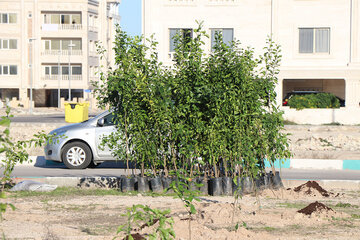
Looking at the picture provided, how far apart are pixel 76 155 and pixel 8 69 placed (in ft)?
235

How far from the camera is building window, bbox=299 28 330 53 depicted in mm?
38000

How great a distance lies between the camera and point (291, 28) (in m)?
38.0

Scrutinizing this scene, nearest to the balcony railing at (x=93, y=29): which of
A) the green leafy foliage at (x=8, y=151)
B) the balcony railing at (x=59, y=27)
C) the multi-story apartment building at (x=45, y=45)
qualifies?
the multi-story apartment building at (x=45, y=45)

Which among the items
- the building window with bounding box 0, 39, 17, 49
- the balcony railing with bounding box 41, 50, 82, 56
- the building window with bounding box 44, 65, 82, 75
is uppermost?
the building window with bounding box 0, 39, 17, 49

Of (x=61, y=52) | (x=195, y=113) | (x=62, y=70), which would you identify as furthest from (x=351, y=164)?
(x=62, y=70)

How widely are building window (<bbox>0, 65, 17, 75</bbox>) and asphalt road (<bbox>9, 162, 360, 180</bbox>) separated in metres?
69.8

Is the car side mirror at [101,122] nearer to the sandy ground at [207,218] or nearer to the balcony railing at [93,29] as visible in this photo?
the sandy ground at [207,218]

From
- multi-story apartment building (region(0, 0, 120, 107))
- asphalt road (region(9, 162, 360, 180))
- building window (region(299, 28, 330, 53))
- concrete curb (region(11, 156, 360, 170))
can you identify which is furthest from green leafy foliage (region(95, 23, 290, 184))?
multi-story apartment building (region(0, 0, 120, 107))

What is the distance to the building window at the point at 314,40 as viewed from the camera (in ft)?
125

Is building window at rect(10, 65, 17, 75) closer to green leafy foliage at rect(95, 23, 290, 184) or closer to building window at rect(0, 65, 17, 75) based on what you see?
building window at rect(0, 65, 17, 75)

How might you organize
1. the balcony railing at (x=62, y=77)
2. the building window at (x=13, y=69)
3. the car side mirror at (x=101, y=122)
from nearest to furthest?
1. the car side mirror at (x=101, y=122)
2. the building window at (x=13, y=69)
3. the balcony railing at (x=62, y=77)

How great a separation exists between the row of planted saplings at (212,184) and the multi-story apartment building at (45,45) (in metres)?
74.4

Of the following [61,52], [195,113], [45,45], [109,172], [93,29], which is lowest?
[109,172]

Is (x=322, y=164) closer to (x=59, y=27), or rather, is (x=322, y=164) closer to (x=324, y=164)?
(x=324, y=164)
